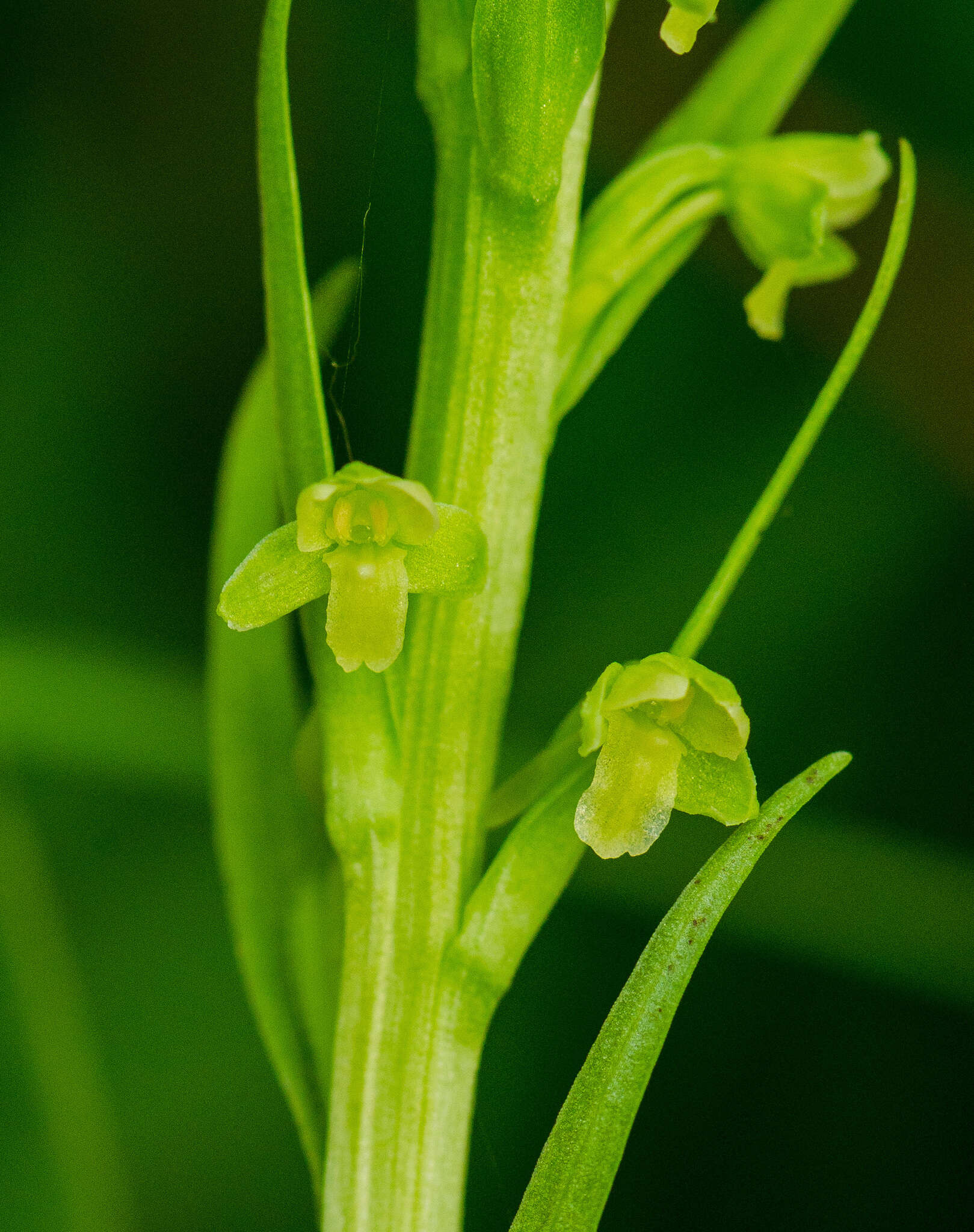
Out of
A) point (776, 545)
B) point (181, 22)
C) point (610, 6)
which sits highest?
point (181, 22)

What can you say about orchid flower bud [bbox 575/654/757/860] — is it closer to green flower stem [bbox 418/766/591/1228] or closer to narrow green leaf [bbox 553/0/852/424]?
green flower stem [bbox 418/766/591/1228]

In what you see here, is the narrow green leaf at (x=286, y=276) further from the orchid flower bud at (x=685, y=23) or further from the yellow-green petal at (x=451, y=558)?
the orchid flower bud at (x=685, y=23)

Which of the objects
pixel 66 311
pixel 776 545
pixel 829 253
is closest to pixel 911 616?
pixel 776 545

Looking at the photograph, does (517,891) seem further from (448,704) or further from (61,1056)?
(61,1056)

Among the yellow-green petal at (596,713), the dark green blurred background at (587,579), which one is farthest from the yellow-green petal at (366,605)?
the dark green blurred background at (587,579)

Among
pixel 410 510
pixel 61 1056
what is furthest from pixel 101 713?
pixel 410 510

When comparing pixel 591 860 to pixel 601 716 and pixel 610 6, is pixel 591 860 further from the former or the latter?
pixel 610 6
